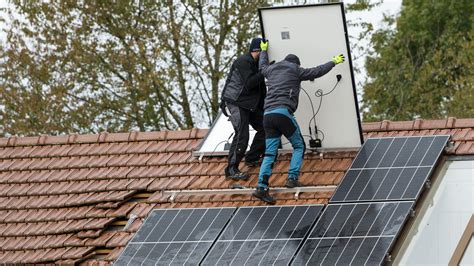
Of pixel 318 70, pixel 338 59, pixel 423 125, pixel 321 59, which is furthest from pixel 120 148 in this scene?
pixel 423 125

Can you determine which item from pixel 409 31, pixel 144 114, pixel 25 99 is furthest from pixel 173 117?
pixel 409 31

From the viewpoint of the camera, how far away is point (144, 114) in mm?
37906

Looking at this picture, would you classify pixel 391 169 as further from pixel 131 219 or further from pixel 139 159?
pixel 139 159

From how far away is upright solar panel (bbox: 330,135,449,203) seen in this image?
65.8 feet

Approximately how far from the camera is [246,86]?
70.3 feet

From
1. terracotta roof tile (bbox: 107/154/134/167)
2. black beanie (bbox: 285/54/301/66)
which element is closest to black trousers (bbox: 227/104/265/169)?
black beanie (bbox: 285/54/301/66)

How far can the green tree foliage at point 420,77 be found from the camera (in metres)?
41.3

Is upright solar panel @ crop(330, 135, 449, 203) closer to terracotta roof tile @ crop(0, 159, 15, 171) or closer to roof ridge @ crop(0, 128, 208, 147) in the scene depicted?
roof ridge @ crop(0, 128, 208, 147)

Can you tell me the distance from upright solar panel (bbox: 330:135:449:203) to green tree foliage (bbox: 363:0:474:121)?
1802 cm

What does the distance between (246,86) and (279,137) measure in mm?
960

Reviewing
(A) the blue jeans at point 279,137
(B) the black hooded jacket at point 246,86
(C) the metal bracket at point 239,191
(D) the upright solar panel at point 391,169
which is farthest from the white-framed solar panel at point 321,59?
(C) the metal bracket at point 239,191

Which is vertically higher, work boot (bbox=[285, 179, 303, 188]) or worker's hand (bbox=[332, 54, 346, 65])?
worker's hand (bbox=[332, 54, 346, 65])

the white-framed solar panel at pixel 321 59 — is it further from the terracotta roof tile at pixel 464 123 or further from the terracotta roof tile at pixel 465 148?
the terracotta roof tile at pixel 465 148

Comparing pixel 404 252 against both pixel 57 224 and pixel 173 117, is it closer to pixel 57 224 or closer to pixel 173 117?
pixel 57 224
